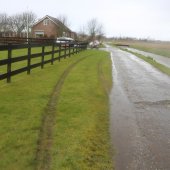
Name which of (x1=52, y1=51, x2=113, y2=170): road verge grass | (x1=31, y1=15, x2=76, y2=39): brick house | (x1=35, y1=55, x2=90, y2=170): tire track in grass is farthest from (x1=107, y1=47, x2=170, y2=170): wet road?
(x1=31, y1=15, x2=76, y2=39): brick house

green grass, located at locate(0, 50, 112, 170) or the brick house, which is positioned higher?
the brick house

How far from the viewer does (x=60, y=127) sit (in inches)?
224

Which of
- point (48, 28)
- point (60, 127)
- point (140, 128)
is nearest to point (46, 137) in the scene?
point (60, 127)

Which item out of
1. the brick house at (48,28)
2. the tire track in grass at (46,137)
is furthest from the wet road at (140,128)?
the brick house at (48,28)

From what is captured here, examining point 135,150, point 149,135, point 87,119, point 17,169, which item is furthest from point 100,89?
point 17,169

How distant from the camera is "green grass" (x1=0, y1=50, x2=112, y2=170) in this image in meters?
4.32

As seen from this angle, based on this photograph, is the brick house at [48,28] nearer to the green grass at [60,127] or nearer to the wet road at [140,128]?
the wet road at [140,128]

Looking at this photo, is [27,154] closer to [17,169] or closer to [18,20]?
[17,169]

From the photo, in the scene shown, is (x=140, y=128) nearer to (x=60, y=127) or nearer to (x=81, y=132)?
(x=81, y=132)

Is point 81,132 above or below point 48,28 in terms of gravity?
below

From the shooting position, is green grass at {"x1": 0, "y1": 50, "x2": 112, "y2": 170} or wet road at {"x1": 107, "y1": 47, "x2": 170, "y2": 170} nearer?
green grass at {"x1": 0, "y1": 50, "x2": 112, "y2": 170}

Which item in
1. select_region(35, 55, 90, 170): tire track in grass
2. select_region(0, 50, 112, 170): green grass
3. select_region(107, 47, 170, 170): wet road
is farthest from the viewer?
select_region(107, 47, 170, 170): wet road

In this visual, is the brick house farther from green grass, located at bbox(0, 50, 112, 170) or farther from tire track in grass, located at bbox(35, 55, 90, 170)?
tire track in grass, located at bbox(35, 55, 90, 170)

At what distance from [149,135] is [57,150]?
1.90 m
